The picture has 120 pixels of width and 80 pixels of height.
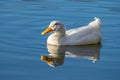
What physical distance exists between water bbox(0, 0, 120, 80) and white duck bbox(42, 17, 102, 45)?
255 mm

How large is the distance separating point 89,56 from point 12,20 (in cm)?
353

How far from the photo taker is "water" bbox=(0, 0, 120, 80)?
1145 cm

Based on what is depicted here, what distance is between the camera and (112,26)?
15.0m

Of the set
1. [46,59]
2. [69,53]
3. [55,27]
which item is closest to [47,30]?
[55,27]

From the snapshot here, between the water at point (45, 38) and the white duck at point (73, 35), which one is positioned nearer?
the water at point (45, 38)

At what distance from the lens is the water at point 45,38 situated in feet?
37.6

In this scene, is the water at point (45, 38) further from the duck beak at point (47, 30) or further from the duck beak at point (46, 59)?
the duck beak at point (47, 30)

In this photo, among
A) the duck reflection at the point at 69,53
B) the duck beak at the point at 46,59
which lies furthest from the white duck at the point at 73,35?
the duck beak at the point at 46,59

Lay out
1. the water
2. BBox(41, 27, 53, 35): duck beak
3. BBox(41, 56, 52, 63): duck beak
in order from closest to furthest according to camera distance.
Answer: the water → BBox(41, 56, 52, 63): duck beak → BBox(41, 27, 53, 35): duck beak

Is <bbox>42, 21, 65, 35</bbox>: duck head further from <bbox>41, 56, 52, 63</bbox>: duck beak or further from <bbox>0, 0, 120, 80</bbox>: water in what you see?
<bbox>41, 56, 52, 63</bbox>: duck beak

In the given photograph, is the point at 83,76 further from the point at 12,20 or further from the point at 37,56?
the point at 12,20

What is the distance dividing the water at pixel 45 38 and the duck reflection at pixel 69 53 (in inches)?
2.9

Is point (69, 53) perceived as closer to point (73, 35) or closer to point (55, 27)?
point (73, 35)

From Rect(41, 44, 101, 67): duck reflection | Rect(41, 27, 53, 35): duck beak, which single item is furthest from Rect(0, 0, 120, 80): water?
Rect(41, 27, 53, 35): duck beak
